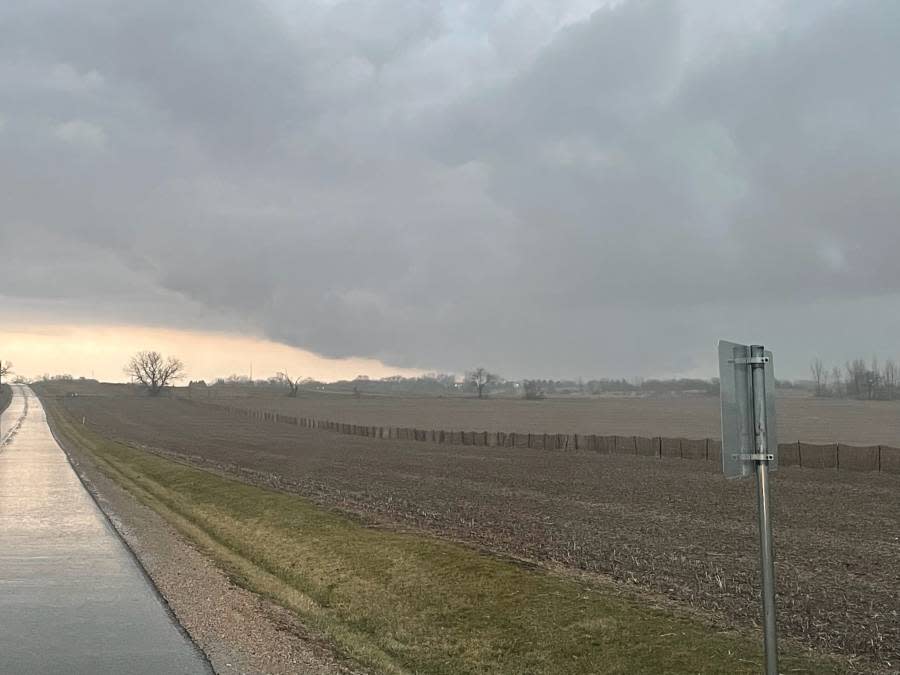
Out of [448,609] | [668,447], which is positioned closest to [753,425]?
[448,609]

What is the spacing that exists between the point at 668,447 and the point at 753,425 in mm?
44483

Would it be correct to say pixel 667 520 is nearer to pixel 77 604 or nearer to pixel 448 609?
pixel 448 609

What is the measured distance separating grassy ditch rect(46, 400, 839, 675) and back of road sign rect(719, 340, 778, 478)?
3.70 meters

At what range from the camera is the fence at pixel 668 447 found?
127 feet

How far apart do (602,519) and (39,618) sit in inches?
554

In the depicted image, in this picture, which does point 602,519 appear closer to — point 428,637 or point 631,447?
point 428,637

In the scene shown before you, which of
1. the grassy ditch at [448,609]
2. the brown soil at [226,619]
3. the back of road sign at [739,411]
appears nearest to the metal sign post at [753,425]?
the back of road sign at [739,411]

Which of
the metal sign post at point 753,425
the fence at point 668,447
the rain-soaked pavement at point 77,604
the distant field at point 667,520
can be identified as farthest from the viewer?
the fence at point 668,447

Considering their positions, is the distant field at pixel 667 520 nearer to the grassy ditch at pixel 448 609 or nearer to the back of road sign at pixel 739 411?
the grassy ditch at pixel 448 609

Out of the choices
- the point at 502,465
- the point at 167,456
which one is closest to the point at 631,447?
the point at 502,465

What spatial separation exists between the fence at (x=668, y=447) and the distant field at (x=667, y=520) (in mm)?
2053

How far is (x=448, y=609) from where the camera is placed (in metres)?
11.1

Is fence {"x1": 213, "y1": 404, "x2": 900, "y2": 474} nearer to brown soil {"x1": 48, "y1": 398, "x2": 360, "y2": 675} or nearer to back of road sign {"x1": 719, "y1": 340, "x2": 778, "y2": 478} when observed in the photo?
brown soil {"x1": 48, "y1": 398, "x2": 360, "y2": 675}

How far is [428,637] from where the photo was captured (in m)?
10.0
